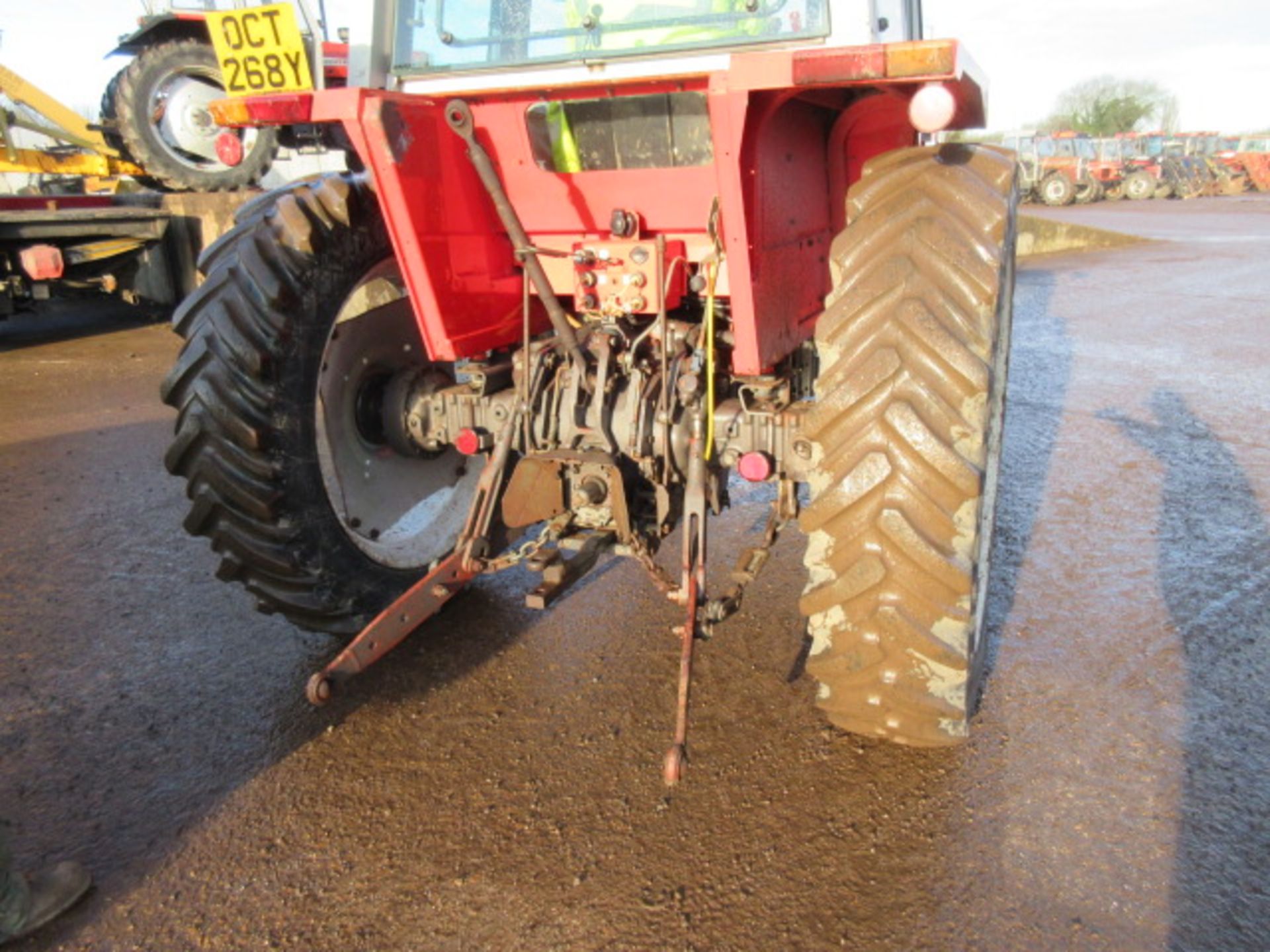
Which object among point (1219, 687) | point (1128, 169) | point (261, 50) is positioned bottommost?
point (1219, 687)

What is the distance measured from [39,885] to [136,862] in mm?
216

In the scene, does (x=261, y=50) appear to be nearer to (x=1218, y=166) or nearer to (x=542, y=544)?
(x=542, y=544)

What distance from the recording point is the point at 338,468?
3.17 meters

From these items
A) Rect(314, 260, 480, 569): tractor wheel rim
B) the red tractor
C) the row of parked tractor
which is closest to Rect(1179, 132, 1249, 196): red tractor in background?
the row of parked tractor

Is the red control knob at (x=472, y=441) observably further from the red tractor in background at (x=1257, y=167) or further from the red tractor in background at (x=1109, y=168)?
the red tractor in background at (x=1257, y=167)

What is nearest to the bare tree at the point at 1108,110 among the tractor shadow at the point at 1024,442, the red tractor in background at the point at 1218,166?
the red tractor in background at the point at 1218,166

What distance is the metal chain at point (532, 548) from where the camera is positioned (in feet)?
9.18

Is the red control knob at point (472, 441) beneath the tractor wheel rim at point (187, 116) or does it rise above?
beneath

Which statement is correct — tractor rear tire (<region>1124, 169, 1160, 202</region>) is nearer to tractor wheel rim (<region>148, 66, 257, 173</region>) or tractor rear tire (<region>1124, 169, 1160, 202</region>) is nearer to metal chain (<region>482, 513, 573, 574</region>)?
tractor wheel rim (<region>148, 66, 257, 173</region>)

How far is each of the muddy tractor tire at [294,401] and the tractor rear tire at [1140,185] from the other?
32.4 metres

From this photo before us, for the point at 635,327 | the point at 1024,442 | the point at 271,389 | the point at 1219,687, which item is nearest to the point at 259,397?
the point at 271,389

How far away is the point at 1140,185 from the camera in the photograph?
1168 inches

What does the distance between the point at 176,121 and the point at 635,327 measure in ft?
28.7

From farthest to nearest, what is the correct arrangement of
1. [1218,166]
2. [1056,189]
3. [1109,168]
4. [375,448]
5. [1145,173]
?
1. [1218,166]
2. [1145,173]
3. [1109,168]
4. [1056,189]
5. [375,448]
